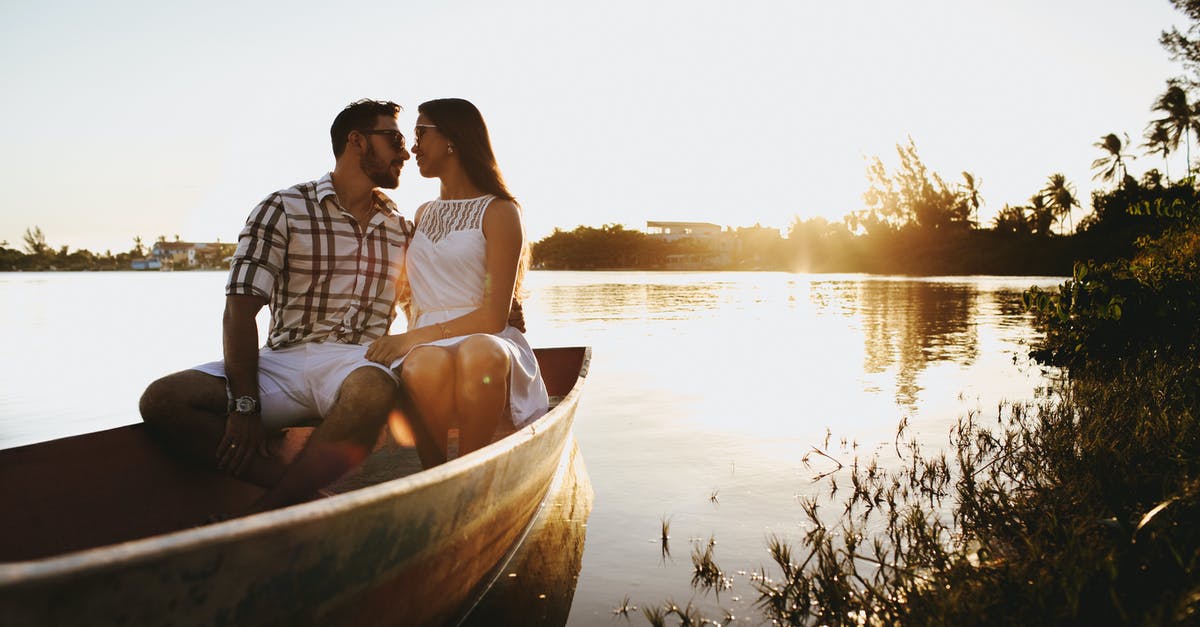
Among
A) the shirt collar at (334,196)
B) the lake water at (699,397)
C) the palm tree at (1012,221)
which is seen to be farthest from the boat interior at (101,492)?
the palm tree at (1012,221)

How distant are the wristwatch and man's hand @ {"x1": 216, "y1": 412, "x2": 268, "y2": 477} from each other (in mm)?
12

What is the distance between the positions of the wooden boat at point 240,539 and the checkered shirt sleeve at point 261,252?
68cm

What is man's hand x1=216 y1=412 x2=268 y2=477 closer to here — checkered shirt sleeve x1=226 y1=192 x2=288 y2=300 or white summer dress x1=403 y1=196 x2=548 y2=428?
checkered shirt sleeve x1=226 y1=192 x2=288 y2=300

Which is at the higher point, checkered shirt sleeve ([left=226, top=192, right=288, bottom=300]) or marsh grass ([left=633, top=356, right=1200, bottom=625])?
checkered shirt sleeve ([left=226, top=192, right=288, bottom=300])

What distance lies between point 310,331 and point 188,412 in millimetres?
527

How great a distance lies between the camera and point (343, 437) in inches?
108

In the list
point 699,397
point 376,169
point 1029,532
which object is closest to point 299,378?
point 376,169

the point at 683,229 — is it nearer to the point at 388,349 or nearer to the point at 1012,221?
the point at 1012,221

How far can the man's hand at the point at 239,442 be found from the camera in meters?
2.88

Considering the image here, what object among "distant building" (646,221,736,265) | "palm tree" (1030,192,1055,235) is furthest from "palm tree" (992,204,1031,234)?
"distant building" (646,221,736,265)

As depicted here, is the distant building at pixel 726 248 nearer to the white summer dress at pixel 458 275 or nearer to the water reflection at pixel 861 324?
the water reflection at pixel 861 324

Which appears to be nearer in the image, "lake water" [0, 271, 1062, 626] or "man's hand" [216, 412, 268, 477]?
"man's hand" [216, 412, 268, 477]

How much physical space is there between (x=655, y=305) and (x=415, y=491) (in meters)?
22.8

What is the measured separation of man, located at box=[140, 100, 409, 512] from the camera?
9.17 feet
